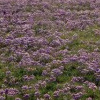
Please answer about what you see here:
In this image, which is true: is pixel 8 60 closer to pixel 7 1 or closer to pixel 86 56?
pixel 86 56

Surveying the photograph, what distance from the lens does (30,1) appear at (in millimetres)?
32500

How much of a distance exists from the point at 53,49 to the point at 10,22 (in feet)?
22.3

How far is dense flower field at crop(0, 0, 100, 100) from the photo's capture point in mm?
15430

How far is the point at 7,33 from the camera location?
23.3 meters

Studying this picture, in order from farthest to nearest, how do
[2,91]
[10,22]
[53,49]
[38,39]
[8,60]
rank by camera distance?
[10,22] < [38,39] < [53,49] < [8,60] < [2,91]

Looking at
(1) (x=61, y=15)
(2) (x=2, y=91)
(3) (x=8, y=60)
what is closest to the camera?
(2) (x=2, y=91)

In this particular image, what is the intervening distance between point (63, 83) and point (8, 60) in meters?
3.96

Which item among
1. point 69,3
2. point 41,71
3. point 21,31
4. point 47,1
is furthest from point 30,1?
point 41,71

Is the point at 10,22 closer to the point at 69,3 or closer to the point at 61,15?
the point at 61,15

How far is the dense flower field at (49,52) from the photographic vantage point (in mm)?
15430

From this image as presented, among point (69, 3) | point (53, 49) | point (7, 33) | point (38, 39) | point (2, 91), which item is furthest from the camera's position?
→ point (69, 3)

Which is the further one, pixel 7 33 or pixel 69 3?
pixel 69 3

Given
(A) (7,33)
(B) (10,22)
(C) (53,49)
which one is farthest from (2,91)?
(B) (10,22)

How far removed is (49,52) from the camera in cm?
1953
